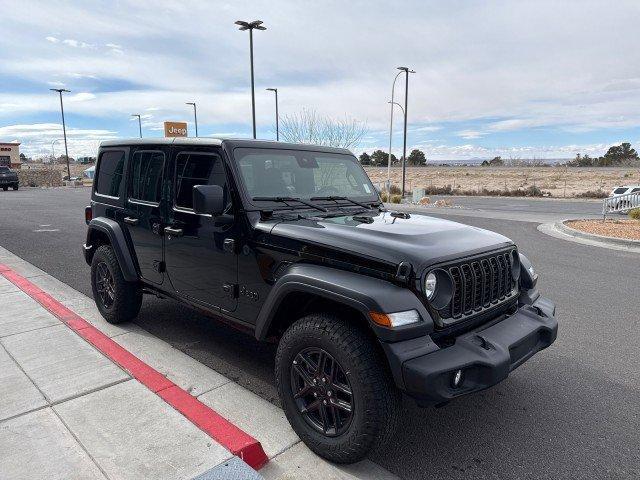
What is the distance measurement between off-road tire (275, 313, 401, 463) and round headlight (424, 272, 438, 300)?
1.33 feet

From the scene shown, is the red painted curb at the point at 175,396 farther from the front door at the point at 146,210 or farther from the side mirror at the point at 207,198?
the side mirror at the point at 207,198

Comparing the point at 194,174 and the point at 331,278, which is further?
the point at 194,174

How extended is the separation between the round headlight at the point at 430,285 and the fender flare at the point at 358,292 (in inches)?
3.8

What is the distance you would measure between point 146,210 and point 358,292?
252cm

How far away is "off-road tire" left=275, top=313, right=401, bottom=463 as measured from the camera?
2457 millimetres

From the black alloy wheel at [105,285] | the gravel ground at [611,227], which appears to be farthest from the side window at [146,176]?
the gravel ground at [611,227]

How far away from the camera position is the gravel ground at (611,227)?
11391 mm

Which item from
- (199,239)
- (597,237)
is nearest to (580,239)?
(597,237)

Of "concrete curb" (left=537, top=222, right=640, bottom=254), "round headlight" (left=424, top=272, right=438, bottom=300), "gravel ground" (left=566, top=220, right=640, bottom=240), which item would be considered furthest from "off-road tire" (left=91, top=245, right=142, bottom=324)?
"gravel ground" (left=566, top=220, right=640, bottom=240)

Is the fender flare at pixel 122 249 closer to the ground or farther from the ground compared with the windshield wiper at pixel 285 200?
closer to the ground

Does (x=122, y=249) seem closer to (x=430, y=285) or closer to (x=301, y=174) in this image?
(x=301, y=174)

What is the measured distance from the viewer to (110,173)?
487 centimetres

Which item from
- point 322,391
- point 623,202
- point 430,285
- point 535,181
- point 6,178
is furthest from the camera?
point 535,181

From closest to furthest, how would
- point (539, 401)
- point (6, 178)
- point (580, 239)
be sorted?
point (539, 401) → point (580, 239) → point (6, 178)
